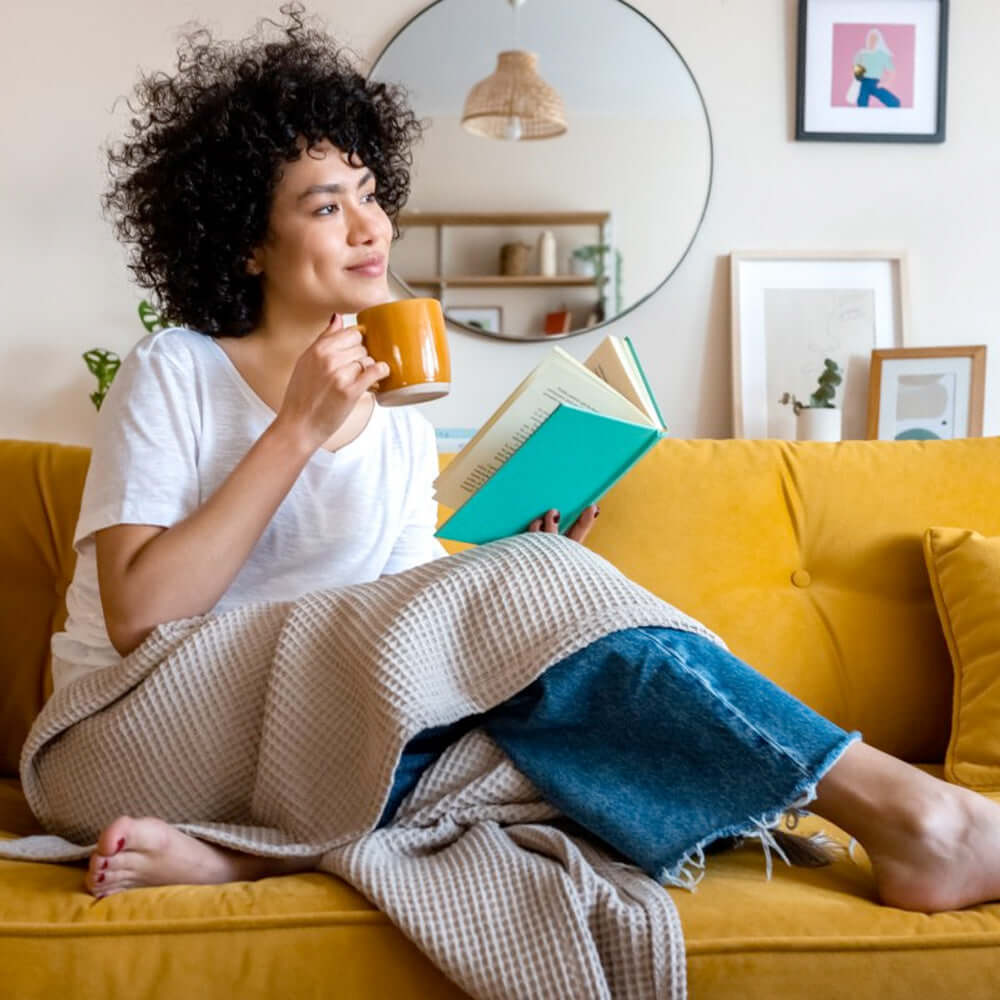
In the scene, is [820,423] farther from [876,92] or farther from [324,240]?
[324,240]

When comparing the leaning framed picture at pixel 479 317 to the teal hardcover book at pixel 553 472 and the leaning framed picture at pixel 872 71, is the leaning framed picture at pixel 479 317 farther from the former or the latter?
the teal hardcover book at pixel 553 472

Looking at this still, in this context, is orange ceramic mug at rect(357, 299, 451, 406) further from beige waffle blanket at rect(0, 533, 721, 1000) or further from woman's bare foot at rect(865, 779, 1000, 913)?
woman's bare foot at rect(865, 779, 1000, 913)

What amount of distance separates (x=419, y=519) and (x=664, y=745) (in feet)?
2.01

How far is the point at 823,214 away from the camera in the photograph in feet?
7.93

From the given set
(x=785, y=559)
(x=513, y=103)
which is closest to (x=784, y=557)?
(x=785, y=559)

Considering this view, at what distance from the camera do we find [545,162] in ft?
7.77

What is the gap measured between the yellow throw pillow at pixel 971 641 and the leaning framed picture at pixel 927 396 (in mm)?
770

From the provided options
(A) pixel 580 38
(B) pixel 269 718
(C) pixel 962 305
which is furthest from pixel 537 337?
(B) pixel 269 718

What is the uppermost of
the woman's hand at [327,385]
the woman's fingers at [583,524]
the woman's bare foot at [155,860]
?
the woman's hand at [327,385]

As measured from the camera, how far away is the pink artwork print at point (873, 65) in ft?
7.89

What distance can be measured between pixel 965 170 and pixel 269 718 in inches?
77.0

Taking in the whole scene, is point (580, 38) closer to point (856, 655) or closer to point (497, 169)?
point (497, 169)

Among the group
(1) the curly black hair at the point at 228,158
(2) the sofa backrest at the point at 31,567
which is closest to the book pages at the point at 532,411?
(1) the curly black hair at the point at 228,158

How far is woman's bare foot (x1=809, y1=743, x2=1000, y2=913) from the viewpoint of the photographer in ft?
3.25
